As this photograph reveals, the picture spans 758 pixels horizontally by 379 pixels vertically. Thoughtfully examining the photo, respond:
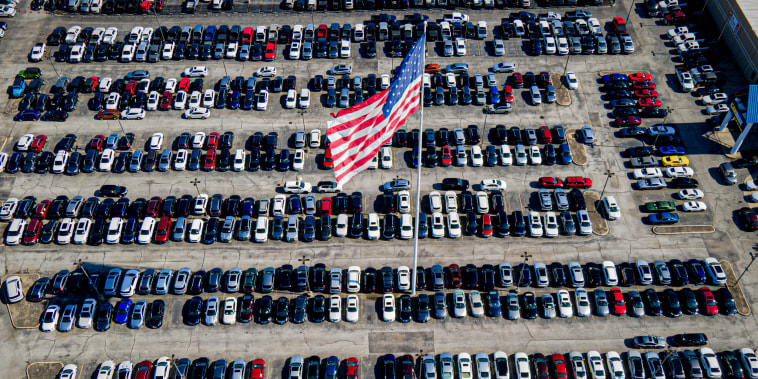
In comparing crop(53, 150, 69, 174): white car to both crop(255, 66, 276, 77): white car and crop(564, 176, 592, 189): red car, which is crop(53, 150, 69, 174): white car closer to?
crop(255, 66, 276, 77): white car

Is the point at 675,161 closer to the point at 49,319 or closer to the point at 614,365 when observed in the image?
the point at 614,365

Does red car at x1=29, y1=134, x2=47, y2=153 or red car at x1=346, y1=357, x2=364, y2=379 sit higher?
red car at x1=29, y1=134, x2=47, y2=153

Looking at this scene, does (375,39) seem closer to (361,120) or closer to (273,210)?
(273,210)

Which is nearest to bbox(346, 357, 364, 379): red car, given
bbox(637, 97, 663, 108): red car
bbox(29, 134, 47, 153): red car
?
bbox(29, 134, 47, 153): red car

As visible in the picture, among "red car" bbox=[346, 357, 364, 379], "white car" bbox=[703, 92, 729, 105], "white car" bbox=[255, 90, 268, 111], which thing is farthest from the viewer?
"white car" bbox=[255, 90, 268, 111]

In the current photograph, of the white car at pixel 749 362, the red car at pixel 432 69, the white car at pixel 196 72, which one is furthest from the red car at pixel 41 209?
the white car at pixel 749 362

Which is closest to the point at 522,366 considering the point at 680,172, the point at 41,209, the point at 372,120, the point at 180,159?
the point at 372,120

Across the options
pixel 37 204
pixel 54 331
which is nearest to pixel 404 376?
pixel 54 331
